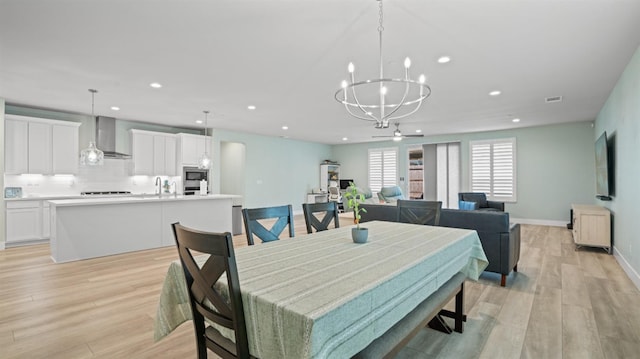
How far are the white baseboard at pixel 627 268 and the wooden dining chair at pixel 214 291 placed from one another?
4.31m

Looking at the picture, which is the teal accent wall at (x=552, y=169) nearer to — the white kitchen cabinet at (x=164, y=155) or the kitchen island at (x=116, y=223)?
the kitchen island at (x=116, y=223)

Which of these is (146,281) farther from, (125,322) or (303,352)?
(303,352)

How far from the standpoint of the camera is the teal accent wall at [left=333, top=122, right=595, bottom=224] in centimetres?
754

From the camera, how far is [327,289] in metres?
1.25

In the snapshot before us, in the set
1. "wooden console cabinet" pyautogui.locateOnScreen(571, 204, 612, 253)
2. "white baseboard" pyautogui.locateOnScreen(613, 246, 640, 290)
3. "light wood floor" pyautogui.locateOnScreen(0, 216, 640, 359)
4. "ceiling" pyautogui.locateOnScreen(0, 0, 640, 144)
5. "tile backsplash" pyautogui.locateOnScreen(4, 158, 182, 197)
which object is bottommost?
"light wood floor" pyautogui.locateOnScreen(0, 216, 640, 359)

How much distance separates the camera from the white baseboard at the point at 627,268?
343 cm

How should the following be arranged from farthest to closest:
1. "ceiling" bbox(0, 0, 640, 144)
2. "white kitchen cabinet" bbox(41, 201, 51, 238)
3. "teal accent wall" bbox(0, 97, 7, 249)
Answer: "white kitchen cabinet" bbox(41, 201, 51, 238) < "teal accent wall" bbox(0, 97, 7, 249) < "ceiling" bbox(0, 0, 640, 144)

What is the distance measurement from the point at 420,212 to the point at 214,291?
2473 mm

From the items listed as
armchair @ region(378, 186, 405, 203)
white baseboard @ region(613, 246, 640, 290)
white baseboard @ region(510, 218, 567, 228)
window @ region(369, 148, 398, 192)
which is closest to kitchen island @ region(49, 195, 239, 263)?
armchair @ region(378, 186, 405, 203)

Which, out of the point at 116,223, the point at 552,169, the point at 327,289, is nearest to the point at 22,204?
the point at 116,223

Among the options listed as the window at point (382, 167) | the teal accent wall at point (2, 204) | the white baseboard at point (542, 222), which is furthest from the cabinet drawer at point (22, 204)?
the white baseboard at point (542, 222)

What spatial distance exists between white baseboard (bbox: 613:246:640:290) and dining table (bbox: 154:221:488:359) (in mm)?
2636

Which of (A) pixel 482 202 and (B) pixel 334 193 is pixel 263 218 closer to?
(A) pixel 482 202

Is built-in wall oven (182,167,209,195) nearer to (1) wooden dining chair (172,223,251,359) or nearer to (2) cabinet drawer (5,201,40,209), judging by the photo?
(2) cabinet drawer (5,201,40,209)
